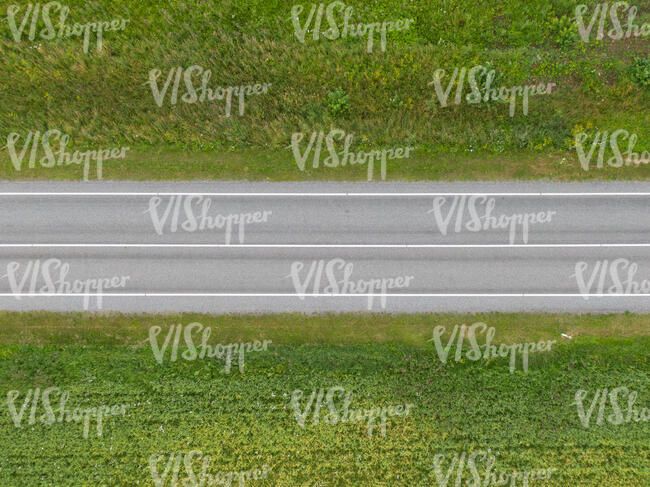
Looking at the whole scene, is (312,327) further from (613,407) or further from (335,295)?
(613,407)

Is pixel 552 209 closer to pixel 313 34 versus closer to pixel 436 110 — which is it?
pixel 436 110

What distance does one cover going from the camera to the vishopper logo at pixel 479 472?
1598cm

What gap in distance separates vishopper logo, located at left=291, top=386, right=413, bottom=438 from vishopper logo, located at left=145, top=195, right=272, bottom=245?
24.4 ft

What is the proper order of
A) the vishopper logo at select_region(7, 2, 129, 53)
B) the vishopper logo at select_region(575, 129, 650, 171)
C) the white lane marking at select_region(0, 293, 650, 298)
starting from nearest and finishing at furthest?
the white lane marking at select_region(0, 293, 650, 298), the vishopper logo at select_region(575, 129, 650, 171), the vishopper logo at select_region(7, 2, 129, 53)

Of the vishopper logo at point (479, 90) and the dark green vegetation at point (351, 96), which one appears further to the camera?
the dark green vegetation at point (351, 96)

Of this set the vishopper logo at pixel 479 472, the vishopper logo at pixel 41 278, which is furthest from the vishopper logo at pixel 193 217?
the vishopper logo at pixel 479 472

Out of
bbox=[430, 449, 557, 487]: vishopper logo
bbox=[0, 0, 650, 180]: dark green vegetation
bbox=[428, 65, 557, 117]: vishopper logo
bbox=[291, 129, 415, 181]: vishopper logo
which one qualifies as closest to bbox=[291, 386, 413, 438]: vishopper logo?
bbox=[430, 449, 557, 487]: vishopper logo

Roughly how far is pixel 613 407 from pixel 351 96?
17262 mm

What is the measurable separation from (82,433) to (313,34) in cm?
1983

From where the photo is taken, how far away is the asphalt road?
674 inches

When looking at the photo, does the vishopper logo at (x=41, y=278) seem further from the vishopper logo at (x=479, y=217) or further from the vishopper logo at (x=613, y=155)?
the vishopper logo at (x=613, y=155)

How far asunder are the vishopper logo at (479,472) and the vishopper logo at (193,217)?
12.7 meters

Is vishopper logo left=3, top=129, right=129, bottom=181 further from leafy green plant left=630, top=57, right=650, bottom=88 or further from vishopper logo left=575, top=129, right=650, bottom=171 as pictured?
leafy green plant left=630, top=57, right=650, bottom=88

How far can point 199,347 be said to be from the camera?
16.9 m
